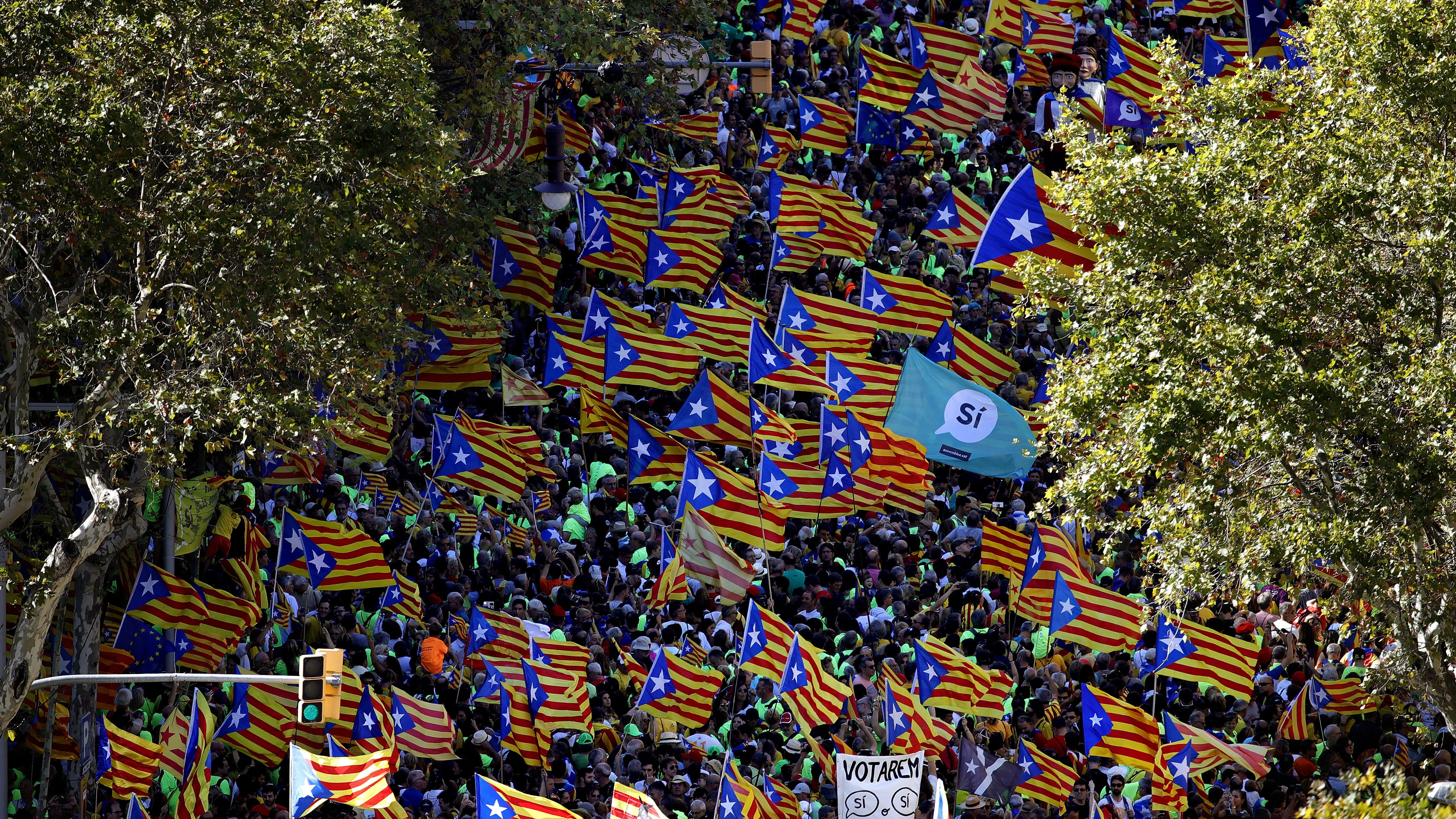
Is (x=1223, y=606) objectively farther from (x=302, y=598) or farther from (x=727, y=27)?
(x=727, y=27)

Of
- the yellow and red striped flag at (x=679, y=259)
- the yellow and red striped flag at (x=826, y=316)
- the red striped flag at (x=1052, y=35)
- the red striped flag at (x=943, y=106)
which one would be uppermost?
the red striped flag at (x=1052, y=35)

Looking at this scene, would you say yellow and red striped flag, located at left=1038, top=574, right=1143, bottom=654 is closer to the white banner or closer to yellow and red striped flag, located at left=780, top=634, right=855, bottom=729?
yellow and red striped flag, located at left=780, top=634, right=855, bottom=729

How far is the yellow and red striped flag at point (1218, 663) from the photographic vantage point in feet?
78.8

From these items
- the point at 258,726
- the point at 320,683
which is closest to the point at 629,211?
the point at 258,726

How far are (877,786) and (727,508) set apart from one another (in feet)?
16.3

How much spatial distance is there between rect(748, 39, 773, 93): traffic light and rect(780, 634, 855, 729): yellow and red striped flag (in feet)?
41.9

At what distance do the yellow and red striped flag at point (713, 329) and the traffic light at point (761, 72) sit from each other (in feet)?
19.3

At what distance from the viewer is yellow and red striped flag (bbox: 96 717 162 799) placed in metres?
21.3

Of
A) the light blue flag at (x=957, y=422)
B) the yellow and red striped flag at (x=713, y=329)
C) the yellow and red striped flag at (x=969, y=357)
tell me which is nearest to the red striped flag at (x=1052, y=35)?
the yellow and red striped flag at (x=969, y=357)

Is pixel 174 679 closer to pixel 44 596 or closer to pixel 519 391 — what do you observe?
pixel 44 596

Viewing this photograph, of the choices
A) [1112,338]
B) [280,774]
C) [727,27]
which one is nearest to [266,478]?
[280,774]

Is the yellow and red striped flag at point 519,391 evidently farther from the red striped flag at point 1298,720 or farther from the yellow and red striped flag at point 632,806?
the red striped flag at point 1298,720

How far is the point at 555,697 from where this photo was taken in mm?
22812

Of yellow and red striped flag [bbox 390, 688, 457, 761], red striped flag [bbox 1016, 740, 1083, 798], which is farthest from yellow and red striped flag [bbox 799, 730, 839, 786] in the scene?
yellow and red striped flag [bbox 390, 688, 457, 761]
